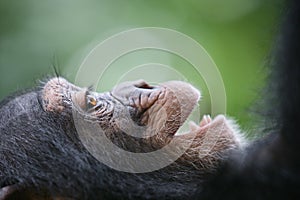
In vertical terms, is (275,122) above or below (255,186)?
above

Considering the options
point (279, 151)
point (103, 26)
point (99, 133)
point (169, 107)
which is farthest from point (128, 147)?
point (103, 26)

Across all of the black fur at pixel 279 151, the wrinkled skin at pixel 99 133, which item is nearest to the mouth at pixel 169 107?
the wrinkled skin at pixel 99 133

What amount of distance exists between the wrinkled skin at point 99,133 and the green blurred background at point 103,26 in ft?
6.54

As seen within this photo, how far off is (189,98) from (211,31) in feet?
7.66

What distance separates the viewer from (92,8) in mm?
4840

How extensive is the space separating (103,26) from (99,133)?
8.77 feet

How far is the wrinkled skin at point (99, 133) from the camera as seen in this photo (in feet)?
6.55

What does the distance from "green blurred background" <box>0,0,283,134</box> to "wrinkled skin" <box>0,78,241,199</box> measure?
1993 millimetres

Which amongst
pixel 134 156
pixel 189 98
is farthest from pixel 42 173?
pixel 189 98

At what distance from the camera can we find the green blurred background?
4.44 metres

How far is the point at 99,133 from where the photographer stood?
86.4 inches

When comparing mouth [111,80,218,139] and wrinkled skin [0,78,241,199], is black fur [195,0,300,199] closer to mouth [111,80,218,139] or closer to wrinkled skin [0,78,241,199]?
wrinkled skin [0,78,241,199]

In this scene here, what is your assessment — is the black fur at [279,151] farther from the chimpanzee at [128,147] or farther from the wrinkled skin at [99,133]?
the wrinkled skin at [99,133]

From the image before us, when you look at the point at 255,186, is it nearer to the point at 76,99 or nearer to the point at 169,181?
the point at 169,181
